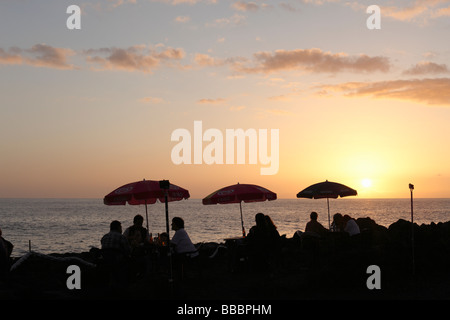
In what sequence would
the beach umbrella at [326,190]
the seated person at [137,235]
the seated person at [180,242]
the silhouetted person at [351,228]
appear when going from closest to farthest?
the seated person at [180,242]
the seated person at [137,235]
the silhouetted person at [351,228]
the beach umbrella at [326,190]

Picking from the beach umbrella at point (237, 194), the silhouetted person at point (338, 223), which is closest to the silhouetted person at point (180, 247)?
the beach umbrella at point (237, 194)

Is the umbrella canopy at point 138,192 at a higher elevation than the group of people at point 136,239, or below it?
higher

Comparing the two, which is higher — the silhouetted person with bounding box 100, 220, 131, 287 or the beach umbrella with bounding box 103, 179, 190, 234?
the beach umbrella with bounding box 103, 179, 190, 234

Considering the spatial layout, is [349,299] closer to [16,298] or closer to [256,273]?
[256,273]

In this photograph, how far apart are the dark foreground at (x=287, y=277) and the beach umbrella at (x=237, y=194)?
1.77m

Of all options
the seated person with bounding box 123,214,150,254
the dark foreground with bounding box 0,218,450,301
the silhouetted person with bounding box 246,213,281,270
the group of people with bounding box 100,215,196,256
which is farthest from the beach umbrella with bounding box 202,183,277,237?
the silhouetted person with bounding box 246,213,281,270

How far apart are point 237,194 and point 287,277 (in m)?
4.27

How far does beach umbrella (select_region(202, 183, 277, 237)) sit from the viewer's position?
1547 centimetres

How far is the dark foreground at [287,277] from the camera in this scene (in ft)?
34.4

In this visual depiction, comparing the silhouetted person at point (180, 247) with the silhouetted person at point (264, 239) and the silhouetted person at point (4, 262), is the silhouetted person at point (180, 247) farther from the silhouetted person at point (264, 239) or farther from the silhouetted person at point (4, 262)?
the silhouetted person at point (4, 262)

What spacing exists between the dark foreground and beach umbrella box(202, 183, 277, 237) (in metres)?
1.77

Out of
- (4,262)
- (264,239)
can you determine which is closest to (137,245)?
(4,262)

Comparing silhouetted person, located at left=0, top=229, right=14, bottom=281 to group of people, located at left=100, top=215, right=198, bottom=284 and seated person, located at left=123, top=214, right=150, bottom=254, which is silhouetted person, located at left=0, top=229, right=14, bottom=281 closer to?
group of people, located at left=100, top=215, right=198, bottom=284
